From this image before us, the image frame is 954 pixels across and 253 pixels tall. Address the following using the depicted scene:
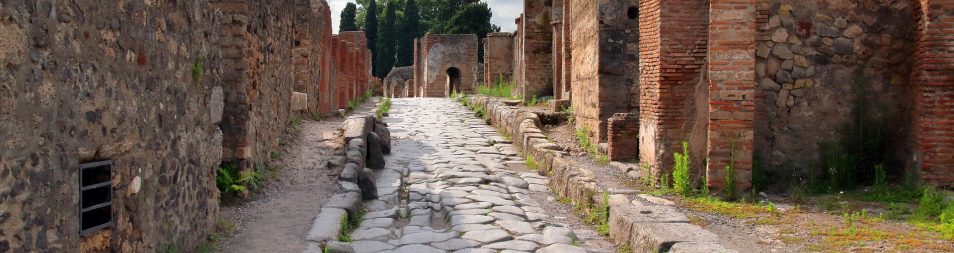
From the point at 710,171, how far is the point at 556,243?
169 centimetres

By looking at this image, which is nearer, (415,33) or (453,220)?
(453,220)

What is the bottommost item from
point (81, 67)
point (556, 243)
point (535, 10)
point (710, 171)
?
point (556, 243)

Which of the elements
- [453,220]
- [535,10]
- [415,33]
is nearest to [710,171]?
[453,220]

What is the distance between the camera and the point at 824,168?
7.35 meters

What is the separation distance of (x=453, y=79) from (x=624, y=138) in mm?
28216

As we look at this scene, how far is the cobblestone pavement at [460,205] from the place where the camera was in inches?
251

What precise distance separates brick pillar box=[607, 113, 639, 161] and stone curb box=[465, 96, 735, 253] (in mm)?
589

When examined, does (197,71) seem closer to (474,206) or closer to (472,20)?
(474,206)

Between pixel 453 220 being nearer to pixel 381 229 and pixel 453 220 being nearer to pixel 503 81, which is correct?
pixel 381 229

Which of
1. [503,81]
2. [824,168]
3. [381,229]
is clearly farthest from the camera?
[503,81]

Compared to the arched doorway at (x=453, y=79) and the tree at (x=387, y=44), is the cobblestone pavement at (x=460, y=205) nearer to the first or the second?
the arched doorway at (x=453, y=79)

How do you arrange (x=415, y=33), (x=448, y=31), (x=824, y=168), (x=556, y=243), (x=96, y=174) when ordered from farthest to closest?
(x=415, y=33) < (x=448, y=31) < (x=824, y=168) < (x=556, y=243) < (x=96, y=174)

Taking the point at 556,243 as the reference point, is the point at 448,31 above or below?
above

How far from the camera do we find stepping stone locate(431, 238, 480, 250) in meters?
6.22
